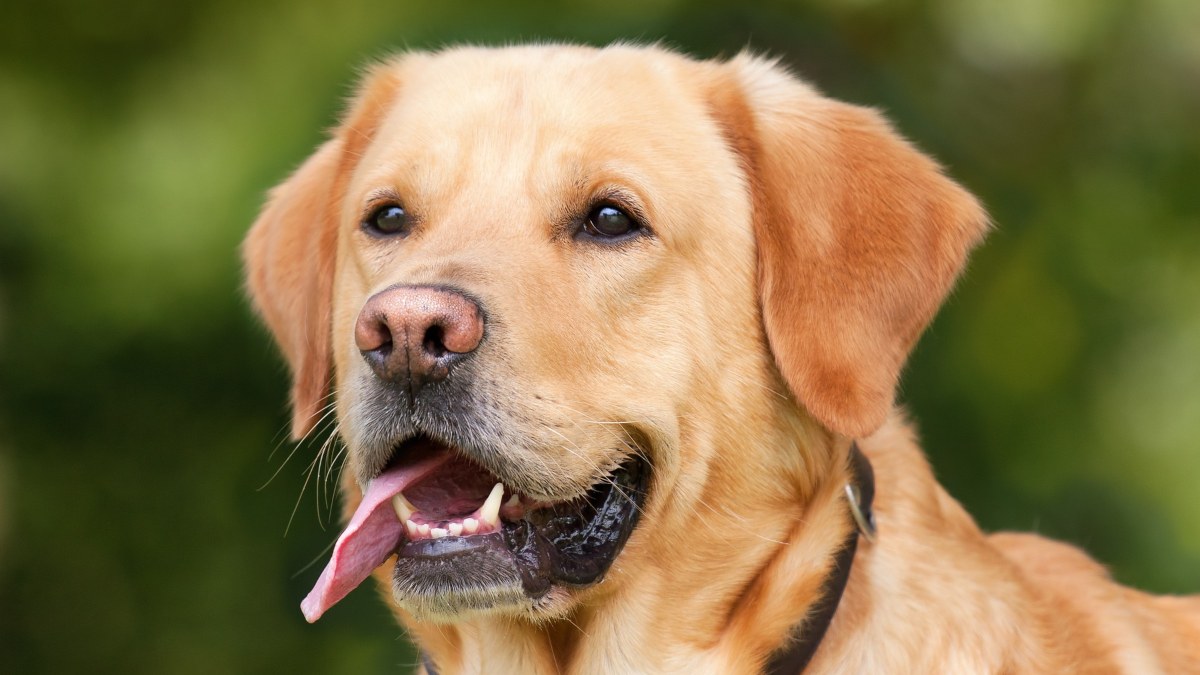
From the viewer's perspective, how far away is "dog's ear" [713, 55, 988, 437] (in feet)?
A: 9.01

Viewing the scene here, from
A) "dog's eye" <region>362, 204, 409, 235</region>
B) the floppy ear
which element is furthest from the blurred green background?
"dog's eye" <region>362, 204, 409, 235</region>

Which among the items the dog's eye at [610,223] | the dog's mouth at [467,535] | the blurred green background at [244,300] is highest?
the dog's eye at [610,223]

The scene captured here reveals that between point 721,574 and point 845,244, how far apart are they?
0.76m

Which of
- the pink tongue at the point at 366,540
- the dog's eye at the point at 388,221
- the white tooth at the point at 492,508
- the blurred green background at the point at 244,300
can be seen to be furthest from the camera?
the blurred green background at the point at 244,300

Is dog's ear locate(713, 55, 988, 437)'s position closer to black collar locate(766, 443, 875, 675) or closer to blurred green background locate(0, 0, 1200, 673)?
black collar locate(766, 443, 875, 675)

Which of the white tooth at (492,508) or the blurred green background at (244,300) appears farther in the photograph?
the blurred green background at (244,300)

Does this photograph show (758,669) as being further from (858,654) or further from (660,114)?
(660,114)

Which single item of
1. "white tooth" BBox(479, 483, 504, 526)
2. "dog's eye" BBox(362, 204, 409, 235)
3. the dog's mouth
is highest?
"dog's eye" BBox(362, 204, 409, 235)

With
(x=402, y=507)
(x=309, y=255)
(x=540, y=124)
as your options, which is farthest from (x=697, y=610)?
(x=309, y=255)

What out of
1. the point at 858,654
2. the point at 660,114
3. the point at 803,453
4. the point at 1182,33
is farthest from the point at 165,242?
the point at 1182,33

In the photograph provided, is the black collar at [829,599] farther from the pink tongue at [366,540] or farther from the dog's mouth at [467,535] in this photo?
the pink tongue at [366,540]

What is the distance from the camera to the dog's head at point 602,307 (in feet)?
8.23

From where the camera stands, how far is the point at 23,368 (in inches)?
189

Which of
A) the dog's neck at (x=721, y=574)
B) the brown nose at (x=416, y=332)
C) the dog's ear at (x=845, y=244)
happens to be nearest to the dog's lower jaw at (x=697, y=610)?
the dog's neck at (x=721, y=574)
